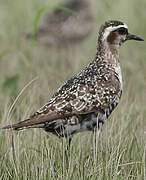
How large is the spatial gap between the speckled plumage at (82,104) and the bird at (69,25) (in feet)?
17.6

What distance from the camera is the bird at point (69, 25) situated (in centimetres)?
1011

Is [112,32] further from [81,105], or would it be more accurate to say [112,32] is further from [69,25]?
[69,25]

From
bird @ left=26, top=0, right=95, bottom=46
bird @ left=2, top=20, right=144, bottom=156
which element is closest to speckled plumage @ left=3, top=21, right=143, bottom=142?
bird @ left=2, top=20, right=144, bottom=156

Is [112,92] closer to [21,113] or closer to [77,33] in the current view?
[21,113]

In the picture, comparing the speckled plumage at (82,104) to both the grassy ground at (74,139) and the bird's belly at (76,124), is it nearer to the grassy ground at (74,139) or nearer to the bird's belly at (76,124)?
the bird's belly at (76,124)

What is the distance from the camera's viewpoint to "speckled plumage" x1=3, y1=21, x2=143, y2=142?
4262mm

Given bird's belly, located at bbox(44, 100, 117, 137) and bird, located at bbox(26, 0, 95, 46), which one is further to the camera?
bird, located at bbox(26, 0, 95, 46)

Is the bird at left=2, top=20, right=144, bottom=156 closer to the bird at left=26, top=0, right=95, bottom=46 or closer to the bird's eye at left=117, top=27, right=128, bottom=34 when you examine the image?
the bird's eye at left=117, top=27, right=128, bottom=34

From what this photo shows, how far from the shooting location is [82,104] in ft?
14.3

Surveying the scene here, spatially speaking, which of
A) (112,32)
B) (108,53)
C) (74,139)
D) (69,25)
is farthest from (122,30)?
(69,25)

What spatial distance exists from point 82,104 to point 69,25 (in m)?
5.99

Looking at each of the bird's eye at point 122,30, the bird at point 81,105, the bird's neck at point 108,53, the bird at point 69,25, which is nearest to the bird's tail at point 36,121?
the bird at point 81,105

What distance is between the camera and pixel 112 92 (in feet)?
14.8

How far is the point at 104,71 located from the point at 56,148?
0.82 metres
